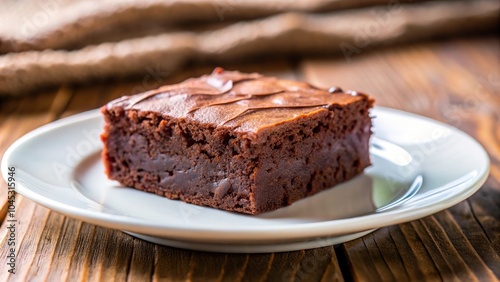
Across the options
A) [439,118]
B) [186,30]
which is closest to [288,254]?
[439,118]

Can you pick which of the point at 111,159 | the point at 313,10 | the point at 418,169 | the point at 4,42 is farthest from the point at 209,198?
the point at 313,10

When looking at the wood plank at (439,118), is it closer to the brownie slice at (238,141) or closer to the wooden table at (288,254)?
→ the wooden table at (288,254)

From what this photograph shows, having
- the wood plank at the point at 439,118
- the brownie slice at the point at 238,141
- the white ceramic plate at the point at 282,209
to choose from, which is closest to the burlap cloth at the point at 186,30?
the wood plank at the point at 439,118

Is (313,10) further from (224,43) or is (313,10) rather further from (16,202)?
(16,202)

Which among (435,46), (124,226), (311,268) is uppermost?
(124,226)

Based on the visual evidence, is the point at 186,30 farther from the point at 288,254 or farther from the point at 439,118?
the point at 288,254
